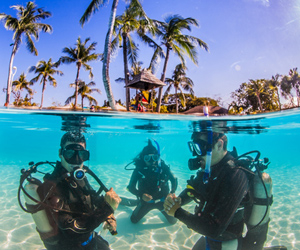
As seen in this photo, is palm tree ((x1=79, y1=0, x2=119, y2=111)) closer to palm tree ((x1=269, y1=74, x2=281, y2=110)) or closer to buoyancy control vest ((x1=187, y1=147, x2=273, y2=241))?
palm tree ((x1=269, y1=74, x2=281, y2=110))

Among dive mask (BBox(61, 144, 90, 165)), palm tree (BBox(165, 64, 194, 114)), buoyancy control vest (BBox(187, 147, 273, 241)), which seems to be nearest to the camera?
buoyancy control vest (BBox(187, 147, 273, 241))

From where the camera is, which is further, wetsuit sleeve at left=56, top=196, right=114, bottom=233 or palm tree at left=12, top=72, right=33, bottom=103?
palm tree at left=12, top=72, right=33, bottom=103

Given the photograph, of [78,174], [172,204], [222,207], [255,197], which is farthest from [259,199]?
[78,174]

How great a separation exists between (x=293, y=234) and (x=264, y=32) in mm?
6952

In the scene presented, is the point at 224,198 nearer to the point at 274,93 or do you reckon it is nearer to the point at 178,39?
the point at 274,93

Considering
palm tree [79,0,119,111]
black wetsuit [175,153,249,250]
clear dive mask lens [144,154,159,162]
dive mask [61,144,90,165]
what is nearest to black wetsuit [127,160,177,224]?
clear dive mask lens [144,154,159,162]

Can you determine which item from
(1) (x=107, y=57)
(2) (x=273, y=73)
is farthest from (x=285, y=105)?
(1) (x=107, y=57)

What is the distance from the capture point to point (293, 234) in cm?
556

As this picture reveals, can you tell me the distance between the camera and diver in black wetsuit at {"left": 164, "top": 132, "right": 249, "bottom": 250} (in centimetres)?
266

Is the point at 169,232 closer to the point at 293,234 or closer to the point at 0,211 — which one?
the point at 293,234

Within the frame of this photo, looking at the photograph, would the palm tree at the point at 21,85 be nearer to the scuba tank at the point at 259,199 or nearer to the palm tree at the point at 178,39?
the palm tree at the point at 178,39

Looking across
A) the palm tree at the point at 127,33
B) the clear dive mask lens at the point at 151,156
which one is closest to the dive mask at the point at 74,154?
the clear dive mask lens at the point at 151,156

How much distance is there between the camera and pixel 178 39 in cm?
1952

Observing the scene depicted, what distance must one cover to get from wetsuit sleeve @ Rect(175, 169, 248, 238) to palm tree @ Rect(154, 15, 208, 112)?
669 inches
